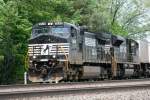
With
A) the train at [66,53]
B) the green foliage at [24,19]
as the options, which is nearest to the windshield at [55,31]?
the train at [66,53]

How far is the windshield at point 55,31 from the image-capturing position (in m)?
23.5

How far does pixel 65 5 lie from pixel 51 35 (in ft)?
33.4

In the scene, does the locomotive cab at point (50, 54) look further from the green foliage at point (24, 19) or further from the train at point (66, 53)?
the green foliage at point (24, 19)

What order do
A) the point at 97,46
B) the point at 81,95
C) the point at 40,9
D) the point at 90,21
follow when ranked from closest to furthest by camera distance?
1. the point at 81,95
2. the point at 97,46
3. the point at 40,9
4. the point at 90,21

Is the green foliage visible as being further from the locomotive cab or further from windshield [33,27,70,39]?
the locomotive cab

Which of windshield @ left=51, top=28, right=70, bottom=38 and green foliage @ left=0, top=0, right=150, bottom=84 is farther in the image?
green foliage @ left=0, top=0, right=150, bottom=84

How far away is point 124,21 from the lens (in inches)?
2018

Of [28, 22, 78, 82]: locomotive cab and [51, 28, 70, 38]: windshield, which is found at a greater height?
[51, 28, 70, 38]: windshield

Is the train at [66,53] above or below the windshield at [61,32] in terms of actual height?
below

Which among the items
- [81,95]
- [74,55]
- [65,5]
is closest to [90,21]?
[65,5]

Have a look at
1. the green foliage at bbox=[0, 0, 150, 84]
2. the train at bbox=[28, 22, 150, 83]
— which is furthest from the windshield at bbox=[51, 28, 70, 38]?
the green foliage at bbox=[0, 0, 150, 84]

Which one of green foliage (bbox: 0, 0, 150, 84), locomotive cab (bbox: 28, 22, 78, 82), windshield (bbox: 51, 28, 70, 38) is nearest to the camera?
locomotive cab (bbox: 28, 22, 78, 82)

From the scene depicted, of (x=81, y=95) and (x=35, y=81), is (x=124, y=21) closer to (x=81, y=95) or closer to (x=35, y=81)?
(x=35, y=81)

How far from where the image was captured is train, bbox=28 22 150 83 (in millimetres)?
23031
